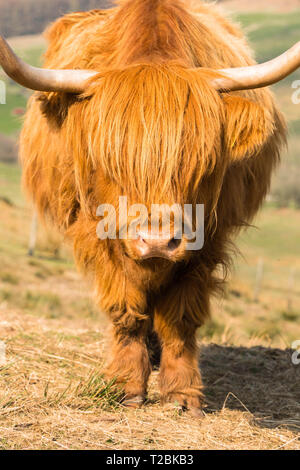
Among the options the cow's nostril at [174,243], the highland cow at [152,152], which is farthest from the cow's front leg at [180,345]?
the cow's nostril at [174,243]

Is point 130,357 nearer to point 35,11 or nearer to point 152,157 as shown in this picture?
point 152,157

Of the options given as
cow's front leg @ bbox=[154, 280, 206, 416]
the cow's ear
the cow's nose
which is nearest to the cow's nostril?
the cow's nose

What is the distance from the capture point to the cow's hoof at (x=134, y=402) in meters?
3.72

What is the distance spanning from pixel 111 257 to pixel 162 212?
0.82 meters

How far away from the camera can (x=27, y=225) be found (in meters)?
19.1

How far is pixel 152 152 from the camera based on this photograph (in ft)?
9.52

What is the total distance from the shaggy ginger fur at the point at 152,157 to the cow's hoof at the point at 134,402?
26 millimetres

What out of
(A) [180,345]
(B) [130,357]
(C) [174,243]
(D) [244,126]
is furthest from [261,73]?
(B) [130,357]

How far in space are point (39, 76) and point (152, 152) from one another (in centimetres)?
72

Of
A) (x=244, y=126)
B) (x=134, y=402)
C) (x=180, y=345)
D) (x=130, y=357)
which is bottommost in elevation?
(x=134, y=402)

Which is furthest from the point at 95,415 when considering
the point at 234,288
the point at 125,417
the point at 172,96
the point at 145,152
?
the point at 234,288

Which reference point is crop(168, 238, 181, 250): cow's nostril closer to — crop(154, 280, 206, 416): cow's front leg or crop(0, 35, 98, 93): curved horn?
crop(154, 280, 206, 416): cow's front leg

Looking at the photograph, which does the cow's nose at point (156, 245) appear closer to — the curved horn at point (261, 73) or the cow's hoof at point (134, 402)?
the curved horn at point (261, 73)
